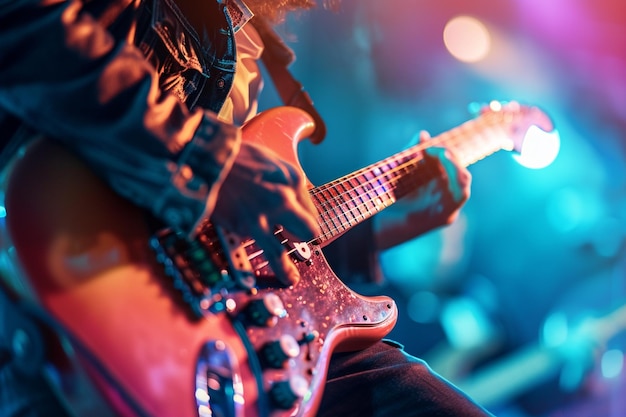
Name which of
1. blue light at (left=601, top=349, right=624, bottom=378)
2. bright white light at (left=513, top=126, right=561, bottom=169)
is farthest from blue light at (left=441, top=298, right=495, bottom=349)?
bright white light at (left=513, top=126, right=561, bottom=169)

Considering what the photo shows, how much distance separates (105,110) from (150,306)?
0.32 meters

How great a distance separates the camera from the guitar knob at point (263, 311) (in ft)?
2.84

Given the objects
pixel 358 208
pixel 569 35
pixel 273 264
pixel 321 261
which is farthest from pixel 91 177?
pixel 569 35

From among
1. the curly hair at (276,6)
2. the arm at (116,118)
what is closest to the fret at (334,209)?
the arm at (116,118)

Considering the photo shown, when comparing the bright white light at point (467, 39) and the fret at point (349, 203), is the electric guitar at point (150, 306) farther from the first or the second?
the bright white light at point (467, 39)

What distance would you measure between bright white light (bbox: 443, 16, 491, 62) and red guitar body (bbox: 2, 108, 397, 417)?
7.55 ft

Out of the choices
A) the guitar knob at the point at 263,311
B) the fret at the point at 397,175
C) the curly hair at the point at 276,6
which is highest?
the curly hair at the point at 276,6

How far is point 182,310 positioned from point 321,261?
443mm

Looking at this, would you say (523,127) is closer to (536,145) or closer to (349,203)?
(536,145)

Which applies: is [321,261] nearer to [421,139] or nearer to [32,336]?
[32,336]

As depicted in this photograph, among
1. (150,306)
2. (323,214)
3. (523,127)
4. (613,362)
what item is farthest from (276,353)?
(613,362)

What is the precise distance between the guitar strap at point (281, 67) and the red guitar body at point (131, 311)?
3.16 ft

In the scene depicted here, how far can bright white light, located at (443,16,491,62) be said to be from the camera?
8.91 ft

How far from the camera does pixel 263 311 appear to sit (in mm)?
870
